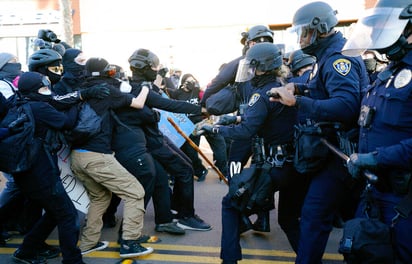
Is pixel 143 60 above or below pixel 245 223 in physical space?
above

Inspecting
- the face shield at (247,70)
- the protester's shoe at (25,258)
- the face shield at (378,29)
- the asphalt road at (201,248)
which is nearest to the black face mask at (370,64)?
the asphalt road at (201,248)

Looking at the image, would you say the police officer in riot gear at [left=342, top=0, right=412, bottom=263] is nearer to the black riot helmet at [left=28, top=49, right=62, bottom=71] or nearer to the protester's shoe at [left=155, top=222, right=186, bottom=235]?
the protester's shoe at [left=155, top=222, right=186, bottom=235]

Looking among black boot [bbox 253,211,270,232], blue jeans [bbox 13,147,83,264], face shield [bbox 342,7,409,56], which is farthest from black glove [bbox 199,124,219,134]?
face shield [bbox 342,7,409,56]

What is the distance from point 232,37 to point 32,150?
47.0ft

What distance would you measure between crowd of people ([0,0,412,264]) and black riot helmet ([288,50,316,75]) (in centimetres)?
2

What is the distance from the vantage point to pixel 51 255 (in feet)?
13.8

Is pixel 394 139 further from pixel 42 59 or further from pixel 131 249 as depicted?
pixel 42 59

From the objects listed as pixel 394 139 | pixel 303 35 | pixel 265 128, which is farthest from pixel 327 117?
pixel 265 128

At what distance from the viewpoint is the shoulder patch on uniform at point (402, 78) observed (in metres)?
2.33

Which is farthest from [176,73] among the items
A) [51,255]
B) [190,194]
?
[51,255]

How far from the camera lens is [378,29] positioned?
2469mm

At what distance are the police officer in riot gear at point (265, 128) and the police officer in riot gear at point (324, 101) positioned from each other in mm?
341

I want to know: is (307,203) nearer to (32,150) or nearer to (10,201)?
(32,150)

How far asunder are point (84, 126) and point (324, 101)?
2115mm
